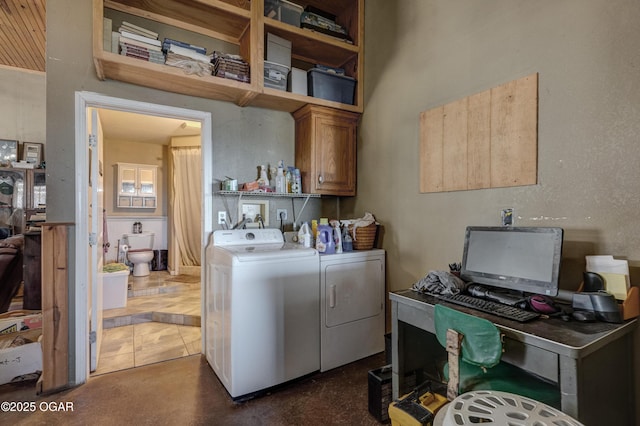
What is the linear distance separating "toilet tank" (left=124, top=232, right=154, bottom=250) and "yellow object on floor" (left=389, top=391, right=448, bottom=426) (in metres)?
5.40

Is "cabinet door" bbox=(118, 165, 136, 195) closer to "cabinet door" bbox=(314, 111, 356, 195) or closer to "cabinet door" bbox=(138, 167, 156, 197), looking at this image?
"cabinet door" bbox=(138, 167, 156, 197)

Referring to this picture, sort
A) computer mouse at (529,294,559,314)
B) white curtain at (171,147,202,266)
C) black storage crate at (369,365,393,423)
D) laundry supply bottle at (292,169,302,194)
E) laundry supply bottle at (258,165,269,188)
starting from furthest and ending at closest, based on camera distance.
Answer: white curtain at (171,147,202,266) → laundry supply bottle at (292,169,302,194) → laundry supply bottle at (258,165,269,188) → black storage crate at (369,365,393,423) → computer mouse at (529,294,559,314)

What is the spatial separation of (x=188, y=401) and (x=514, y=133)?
8.48 ft

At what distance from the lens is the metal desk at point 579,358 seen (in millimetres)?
938

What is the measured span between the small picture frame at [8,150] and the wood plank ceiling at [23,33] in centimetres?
110

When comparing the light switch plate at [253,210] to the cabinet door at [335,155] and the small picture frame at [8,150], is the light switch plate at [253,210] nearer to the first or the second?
the cabinet door at [335,155]

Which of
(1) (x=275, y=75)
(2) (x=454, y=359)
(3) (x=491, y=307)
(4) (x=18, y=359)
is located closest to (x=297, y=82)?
(1) (x=275, y=75)

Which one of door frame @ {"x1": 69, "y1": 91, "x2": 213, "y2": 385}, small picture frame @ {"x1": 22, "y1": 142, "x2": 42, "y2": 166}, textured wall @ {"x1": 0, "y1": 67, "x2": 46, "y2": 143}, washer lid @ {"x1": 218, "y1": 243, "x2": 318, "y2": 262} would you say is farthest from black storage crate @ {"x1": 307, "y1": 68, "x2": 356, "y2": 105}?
textured wall @ {"x1": 0, "y1": 67, "x2": 46, "y2": 143}

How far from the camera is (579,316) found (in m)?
1.16

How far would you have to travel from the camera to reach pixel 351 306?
2346mm

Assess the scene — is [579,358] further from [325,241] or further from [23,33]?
[23,33]

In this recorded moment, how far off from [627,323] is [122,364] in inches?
124

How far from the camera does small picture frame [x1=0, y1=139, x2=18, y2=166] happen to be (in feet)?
13.5

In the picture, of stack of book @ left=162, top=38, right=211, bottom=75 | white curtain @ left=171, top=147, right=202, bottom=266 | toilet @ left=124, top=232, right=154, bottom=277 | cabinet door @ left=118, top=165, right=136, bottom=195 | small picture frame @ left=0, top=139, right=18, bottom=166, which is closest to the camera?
stack of book @ left=162, top=38, right=211, bottom=75
